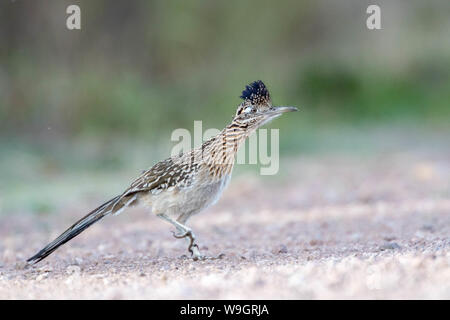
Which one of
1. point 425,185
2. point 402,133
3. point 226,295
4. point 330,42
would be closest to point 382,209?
point 425,185

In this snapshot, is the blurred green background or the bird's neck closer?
the bird's neck

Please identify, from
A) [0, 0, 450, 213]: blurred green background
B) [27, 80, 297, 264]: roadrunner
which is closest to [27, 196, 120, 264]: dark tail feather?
[27, 80, 297, 264]: roadrunner

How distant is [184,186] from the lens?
248 inches

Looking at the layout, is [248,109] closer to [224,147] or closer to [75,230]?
[224,147]

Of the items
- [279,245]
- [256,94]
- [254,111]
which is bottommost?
[279,245]

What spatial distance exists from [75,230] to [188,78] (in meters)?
15.0

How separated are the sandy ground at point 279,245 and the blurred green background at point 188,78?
2.71m

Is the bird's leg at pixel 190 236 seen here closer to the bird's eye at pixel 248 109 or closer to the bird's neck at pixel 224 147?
the bird's neck at pixel 224 147

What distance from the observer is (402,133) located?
18.9 m

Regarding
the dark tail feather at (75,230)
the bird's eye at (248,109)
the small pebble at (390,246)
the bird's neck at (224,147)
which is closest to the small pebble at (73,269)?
the dark tail feather at (75,230)

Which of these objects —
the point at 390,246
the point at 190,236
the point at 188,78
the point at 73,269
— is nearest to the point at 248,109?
the point at 190,236

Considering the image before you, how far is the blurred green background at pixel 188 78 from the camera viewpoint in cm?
1608

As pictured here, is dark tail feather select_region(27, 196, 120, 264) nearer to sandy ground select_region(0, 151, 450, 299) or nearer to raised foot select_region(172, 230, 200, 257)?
sandy ground select_region(0, 151, 450, 299)

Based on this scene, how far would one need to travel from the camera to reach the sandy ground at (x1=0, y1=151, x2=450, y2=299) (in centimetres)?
437
